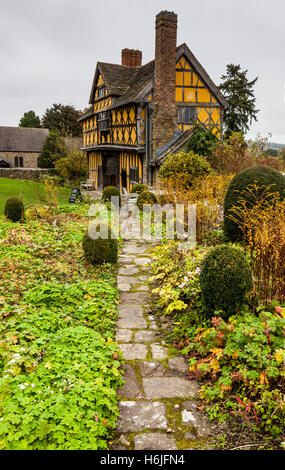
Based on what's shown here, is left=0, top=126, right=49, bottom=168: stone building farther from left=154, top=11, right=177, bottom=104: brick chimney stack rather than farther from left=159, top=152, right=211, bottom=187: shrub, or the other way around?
left=159, top=152, right=211, bottom=187: shrub

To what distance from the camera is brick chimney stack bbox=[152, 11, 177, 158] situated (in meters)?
16.8

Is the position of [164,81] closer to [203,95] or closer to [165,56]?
[165,56]

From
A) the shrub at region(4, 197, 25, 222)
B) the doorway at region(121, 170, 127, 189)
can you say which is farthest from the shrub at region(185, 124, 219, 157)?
the shrub at region(4, 197, 25, 222)

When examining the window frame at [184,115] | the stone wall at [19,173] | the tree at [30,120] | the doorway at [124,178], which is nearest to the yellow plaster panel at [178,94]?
the window frame at [184,115]

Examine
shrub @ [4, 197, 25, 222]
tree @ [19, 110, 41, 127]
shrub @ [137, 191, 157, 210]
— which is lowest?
shrub @ [4, 197, 25, 222]

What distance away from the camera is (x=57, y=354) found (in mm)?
4172

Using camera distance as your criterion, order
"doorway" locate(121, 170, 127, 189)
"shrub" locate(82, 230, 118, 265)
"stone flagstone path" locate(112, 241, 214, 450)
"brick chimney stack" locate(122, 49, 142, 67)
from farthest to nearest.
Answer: "brick chimney stack" locate(122, 49, 142, 67) < "doorway" locate(121, 170, 127, 189) < "shrub" locate(82, 230, 118, 265) < "stone flagstone path" locate(112, 241, 214, 450)

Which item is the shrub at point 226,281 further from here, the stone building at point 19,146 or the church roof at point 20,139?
the church roof at point 20,139

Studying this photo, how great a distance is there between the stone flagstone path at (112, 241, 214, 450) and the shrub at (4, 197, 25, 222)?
25.8ft

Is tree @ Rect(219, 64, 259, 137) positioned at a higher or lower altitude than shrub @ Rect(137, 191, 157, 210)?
higher

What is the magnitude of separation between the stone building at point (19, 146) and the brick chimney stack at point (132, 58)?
2847cm

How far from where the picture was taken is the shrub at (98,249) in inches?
308

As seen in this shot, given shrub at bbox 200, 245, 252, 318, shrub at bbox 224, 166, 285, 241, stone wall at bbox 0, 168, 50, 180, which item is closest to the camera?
shrub at bbox 200, 245, 252, 318
